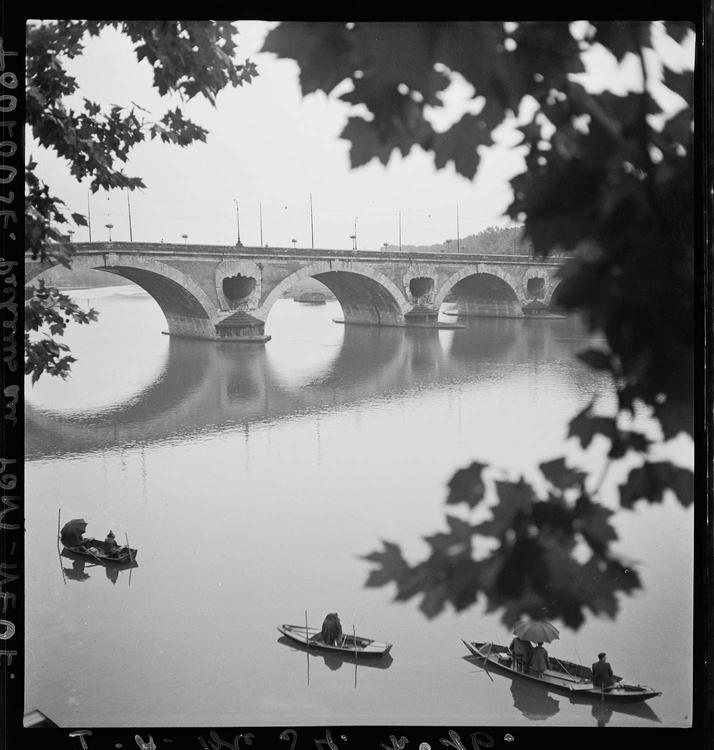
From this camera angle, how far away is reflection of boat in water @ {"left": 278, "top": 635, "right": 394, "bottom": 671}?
2471 mm

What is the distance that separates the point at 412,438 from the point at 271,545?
0.72 m

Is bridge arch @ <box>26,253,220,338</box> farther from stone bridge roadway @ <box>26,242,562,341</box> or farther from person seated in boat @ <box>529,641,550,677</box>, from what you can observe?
person seated in boat @ <box>529,641,550,677</box>

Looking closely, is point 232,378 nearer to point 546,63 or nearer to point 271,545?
point 271,545

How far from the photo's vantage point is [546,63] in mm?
1693

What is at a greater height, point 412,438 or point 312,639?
point 412,438

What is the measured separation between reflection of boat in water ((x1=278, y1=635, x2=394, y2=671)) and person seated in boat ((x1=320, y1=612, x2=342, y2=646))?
0.10ft

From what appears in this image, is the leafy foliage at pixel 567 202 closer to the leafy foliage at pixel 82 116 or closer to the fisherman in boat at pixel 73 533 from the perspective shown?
the leafy foliage at pixel 82 116

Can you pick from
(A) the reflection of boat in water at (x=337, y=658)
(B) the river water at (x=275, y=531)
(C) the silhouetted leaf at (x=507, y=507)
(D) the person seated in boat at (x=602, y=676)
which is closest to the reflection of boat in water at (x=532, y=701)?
(B) the river water at (x=275, y=531)

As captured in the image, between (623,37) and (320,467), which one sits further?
(320,467)

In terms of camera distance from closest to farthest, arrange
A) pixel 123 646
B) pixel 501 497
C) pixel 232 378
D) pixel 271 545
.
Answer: pixel 501 497 < pixel 123 646 < pixel 271 545 < pixel 232 378

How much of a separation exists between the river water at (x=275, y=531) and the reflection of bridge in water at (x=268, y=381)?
0.5 inches

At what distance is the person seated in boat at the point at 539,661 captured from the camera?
2.27 meters

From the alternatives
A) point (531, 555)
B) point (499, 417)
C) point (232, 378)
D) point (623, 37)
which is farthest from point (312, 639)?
→ point (623, 37)

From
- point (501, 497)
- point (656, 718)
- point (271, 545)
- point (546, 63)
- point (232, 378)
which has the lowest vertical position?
point (656, 718)
